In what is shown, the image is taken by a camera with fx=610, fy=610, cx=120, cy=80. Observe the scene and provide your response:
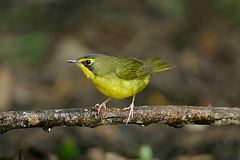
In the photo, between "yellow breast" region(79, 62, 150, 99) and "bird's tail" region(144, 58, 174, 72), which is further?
"bird's tail" region(144, 58, 174, 72)

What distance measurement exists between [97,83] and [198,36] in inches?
213

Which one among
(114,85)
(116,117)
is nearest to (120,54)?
(114,85)

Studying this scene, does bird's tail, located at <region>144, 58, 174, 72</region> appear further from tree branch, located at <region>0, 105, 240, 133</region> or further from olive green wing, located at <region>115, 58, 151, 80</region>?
tree branch, located at <region>0, 105, 240, 133</region>

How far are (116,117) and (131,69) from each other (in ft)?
2.95

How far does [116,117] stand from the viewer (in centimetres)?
516

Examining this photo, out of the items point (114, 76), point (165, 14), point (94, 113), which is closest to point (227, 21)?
point (165, 14)

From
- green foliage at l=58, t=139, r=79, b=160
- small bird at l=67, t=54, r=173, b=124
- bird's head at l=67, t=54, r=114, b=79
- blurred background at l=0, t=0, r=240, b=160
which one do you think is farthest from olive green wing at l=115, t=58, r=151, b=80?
green foliage at l=58, t=139, r=79, b=160

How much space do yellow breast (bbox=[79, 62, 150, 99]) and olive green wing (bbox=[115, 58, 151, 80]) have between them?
0.17ft

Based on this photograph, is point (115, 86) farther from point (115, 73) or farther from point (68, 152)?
point (68, 152)

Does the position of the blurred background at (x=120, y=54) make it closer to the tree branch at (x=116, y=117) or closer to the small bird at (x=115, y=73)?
the small bird at (x=115, y=73)

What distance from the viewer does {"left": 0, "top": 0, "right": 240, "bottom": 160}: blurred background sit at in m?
7.16

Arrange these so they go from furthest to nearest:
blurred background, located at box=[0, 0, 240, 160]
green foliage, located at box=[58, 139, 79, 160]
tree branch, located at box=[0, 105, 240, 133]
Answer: blurred background, located at box=[0, 0, 240, 160] < green foliage, located at box=[58, 139, 79, 160] < tree branch, located at box=[0, 105, 240, 133]

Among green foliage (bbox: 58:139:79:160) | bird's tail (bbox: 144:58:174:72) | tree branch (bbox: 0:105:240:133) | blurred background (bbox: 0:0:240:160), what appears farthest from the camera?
blurred background (bbox: 0:0:240:160)

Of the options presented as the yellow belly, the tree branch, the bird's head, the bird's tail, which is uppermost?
the bird's tail
